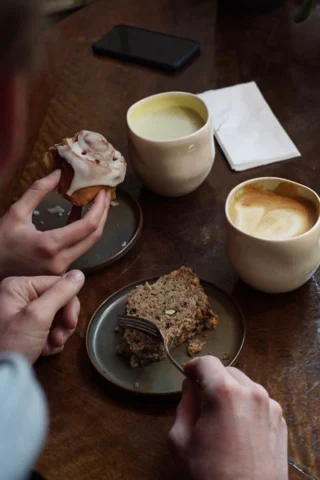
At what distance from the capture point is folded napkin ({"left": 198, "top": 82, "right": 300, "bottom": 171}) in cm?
117

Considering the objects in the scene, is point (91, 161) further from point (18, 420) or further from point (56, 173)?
point (18, 420)

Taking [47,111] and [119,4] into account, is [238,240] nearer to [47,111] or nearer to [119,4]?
[47,111]

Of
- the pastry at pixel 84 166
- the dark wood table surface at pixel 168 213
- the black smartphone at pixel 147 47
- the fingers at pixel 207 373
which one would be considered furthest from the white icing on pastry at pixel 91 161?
the black smartphone at pixel 147 47

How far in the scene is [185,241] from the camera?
1.02 m

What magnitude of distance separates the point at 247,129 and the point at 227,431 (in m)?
0.74

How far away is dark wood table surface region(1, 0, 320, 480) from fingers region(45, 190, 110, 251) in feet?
0.27

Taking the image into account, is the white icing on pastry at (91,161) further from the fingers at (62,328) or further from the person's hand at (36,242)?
the fingers at (62,328)

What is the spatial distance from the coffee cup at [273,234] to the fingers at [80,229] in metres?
0.20

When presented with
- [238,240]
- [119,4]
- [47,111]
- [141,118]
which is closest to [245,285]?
[238,240]

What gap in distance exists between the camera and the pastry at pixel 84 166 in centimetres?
97

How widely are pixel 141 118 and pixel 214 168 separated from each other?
169 mm

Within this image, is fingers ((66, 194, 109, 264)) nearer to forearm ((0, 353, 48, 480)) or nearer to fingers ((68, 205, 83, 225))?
fingers ((68, 205, 83, 225))

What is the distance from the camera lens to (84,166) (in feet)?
3.17

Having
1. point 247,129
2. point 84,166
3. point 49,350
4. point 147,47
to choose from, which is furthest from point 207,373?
point 147,47
